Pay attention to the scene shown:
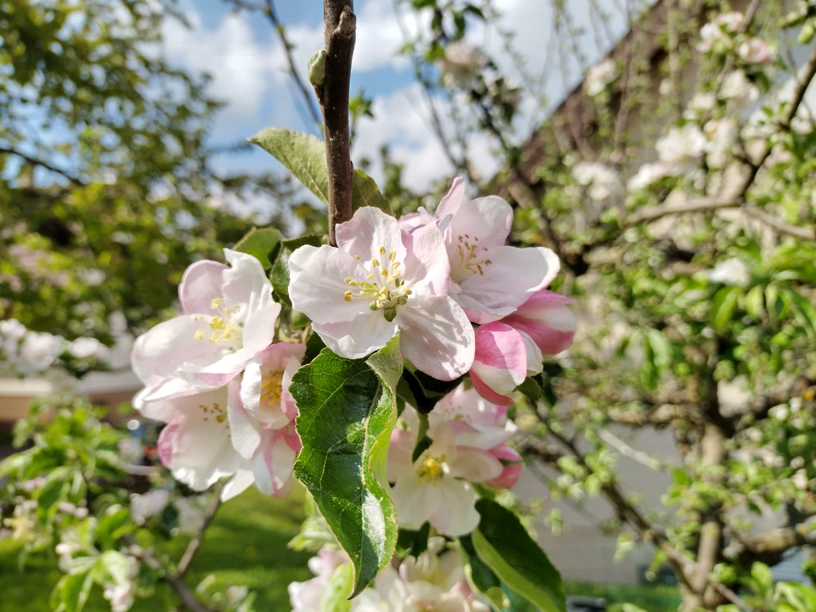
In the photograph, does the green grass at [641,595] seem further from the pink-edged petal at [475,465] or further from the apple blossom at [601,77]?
the pink-edged petal at [475,465]

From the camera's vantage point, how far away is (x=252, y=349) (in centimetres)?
59

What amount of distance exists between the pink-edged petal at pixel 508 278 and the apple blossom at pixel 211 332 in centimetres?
22

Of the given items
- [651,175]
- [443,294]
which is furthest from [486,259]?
[651,175]

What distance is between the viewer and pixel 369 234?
589mm

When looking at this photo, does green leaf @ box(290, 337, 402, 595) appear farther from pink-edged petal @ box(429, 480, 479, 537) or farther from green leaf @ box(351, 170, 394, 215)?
pink-edged petal @ box(429, 480, 479, 537)

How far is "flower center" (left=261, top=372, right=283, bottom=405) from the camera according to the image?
59cm

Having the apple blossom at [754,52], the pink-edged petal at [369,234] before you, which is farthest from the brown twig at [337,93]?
the apple blossom at [754,52]

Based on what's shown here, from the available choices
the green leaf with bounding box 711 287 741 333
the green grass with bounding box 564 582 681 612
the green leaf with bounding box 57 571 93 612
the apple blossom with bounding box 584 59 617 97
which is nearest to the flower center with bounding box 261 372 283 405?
the green leaf with bounding box 57 571 93 612

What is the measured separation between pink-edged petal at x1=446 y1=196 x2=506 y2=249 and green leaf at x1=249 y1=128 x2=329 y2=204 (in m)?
0.16

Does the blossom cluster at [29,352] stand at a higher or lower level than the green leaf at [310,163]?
higher

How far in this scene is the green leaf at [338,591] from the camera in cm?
73

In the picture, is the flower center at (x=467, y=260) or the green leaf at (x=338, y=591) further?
the green leaf at (x=338, y=591)

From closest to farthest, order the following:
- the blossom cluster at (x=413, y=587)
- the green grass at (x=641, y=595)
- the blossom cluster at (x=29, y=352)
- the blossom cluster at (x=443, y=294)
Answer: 1. the blossom cluster at (x=443, y=294)
2. the blossom cluster at (x=413, y=587)
3. the blossom cluster at (x=29, y=352)
4. the green grass at (x=641, y=595)

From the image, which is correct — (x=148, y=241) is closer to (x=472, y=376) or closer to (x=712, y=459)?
(x=712, y=459)
